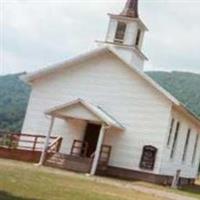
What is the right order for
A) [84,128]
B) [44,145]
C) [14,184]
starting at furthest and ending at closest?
1. [84,128]
2. [44,145]
3. [14,184]

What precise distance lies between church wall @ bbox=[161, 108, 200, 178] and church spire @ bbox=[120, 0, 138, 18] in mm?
7511

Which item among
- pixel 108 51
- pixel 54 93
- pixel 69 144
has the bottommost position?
pixel 69 144

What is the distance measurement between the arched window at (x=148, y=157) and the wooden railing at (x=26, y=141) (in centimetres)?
463

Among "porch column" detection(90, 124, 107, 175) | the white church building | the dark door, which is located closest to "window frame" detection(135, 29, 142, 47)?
the white church building

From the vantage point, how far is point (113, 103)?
119 ft

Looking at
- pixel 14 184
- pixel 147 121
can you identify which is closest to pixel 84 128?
pixel 147 121

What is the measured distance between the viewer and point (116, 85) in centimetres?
3638

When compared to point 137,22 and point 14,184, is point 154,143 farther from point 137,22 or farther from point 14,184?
point 14,184

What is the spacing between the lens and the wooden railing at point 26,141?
36375 mm

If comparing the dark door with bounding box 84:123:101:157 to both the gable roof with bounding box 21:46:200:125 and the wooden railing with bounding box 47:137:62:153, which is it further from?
the gable roof with bounding box 21:46:200:125

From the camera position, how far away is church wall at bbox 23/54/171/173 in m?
35.4

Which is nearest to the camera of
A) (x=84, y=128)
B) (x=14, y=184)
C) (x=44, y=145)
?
(x=14, y=184)

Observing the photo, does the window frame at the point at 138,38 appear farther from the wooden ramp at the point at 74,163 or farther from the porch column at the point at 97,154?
the wooden ramp at the point at 74,163

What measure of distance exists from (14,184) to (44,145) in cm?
1620
